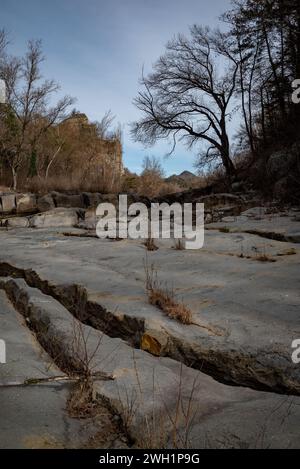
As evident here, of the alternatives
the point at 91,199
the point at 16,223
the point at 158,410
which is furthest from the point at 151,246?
the point at 91,199

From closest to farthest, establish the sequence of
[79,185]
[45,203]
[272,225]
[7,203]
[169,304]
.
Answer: [169,304], [272,225], [7,203], [45,203], [79,185]

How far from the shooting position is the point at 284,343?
214cm

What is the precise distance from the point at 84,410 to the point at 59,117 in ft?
91.9

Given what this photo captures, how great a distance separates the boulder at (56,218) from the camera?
448 inches

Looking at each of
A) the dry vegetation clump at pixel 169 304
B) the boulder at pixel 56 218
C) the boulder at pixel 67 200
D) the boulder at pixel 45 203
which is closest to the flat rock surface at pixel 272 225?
the dry vegetation clump at pixel 169 304

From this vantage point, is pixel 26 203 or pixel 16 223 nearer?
pixel 16 223

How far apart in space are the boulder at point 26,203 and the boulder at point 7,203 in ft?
0.53

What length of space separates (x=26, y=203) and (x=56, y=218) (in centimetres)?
411

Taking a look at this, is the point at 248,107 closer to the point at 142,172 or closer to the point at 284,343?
the point at 142,172

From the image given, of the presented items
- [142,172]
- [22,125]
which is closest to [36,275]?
[22,125]

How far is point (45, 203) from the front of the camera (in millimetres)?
14969

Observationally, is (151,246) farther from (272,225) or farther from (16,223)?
(16,223)

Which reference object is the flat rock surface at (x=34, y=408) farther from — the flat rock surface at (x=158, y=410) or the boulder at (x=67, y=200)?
the boulder at (x=67, y=200)
